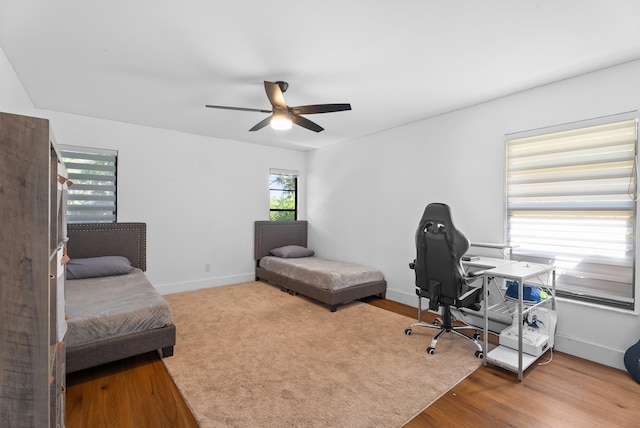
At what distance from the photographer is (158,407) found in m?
1.95

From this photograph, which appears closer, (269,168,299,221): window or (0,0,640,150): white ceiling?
(0,0,640,150): white ceiling

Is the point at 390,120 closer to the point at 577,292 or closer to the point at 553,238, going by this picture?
the point at 553,238

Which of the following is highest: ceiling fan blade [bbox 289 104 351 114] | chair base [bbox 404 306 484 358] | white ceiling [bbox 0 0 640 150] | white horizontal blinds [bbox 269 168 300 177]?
white ceiling [bbox 0 0 640 150]

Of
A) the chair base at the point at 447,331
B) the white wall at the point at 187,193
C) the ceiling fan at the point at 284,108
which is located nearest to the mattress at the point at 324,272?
the white wall at the point at 187,193

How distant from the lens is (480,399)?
205cm

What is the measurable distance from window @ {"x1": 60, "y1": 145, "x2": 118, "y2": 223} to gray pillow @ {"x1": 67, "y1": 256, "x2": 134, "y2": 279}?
0.63 m

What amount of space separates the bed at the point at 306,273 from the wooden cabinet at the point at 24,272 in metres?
3.12

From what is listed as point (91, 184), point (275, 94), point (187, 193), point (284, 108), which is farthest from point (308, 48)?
point (91, 184)

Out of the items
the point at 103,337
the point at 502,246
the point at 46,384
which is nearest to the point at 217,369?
the point at 103,337

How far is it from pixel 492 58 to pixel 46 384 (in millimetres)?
3234

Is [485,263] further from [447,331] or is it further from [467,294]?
[447,331]

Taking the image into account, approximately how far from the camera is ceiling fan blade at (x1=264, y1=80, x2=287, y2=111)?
2467 millimetres

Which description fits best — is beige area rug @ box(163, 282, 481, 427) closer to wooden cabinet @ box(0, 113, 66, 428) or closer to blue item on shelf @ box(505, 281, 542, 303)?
blue item on shelf @ box(505, 281, 542, 303)

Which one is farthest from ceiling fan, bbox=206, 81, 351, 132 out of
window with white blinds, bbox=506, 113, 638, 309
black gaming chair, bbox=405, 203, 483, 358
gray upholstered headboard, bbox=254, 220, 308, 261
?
gray upholstered headboard, bbox=254, 220, 308, 261
